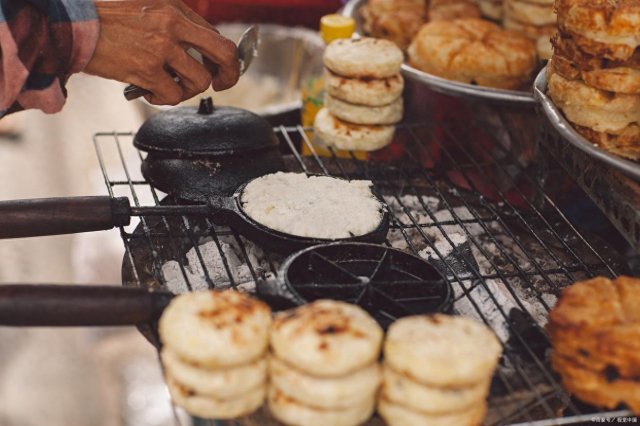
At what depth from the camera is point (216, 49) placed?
308cm

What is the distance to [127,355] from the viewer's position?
18.2 ft

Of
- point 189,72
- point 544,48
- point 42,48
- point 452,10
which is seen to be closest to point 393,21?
point 452,10

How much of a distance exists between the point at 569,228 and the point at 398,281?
1245mm

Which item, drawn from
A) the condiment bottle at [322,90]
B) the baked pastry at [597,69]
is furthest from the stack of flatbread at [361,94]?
the baked pastry at [597,69]

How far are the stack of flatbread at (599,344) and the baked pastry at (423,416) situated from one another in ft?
1.01

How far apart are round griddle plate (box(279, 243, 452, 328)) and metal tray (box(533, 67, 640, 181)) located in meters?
0.66

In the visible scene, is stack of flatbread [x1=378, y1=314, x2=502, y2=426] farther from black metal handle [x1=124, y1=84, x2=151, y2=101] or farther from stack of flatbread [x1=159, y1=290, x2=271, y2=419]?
black metal handle [x1=124, y1=84, x2=151, y2=101]

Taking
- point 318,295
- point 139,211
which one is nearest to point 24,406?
point 139,211

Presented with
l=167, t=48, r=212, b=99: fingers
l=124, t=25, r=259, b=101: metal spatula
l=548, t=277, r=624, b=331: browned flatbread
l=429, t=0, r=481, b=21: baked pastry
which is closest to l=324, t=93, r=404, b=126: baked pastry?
l=124, t=25, r=259, b=101: metal spatula

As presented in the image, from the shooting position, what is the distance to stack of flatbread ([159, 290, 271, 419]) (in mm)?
1982

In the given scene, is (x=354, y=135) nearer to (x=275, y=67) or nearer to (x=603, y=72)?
(x=603, y=72)

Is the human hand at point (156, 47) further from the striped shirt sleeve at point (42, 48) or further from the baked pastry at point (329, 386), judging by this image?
the baked pastry at point (329, 386)

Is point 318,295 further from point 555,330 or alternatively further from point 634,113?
point 634,113

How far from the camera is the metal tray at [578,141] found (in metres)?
2.50
